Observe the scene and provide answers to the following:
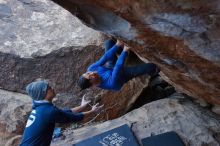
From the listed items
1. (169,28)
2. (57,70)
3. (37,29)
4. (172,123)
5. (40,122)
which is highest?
(169,28)

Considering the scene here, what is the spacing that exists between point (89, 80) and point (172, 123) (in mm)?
1512

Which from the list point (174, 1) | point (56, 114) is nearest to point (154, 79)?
point (56, 114)

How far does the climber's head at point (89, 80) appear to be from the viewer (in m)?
5.73

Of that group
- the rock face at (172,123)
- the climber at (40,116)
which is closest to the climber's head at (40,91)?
the climber at (40,116)

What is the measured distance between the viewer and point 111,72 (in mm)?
5914

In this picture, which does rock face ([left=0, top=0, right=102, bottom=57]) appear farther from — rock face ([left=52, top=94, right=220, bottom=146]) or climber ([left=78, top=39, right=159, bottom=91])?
rock face ([left=52, top=94, right=220, bottom=146])

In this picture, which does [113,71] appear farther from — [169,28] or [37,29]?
[37,29]

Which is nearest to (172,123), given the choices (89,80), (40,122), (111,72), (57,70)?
(111,72)

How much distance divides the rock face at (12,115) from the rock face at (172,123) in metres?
0.82

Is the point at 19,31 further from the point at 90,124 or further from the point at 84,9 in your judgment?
the point at 84,9

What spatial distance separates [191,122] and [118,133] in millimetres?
1147

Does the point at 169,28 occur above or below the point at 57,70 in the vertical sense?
above

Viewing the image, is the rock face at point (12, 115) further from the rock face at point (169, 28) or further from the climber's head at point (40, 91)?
the rock face at point (169, 28)

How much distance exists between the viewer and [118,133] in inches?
242
